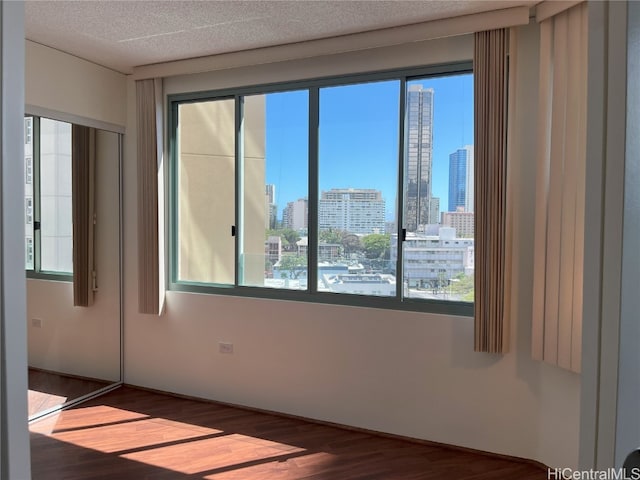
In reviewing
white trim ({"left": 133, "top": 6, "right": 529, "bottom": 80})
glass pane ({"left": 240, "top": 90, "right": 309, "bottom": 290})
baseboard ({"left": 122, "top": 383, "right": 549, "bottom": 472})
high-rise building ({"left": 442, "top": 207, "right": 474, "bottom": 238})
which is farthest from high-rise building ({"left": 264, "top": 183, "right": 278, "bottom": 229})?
baseboard ({"left": 122, "top": 383, "right": 549, "bottom": 472})

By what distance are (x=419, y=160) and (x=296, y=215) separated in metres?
1.08

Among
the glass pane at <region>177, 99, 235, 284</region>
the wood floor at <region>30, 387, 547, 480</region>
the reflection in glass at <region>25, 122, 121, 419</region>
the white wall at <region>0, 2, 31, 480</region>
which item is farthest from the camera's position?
the glass pane at <region>177, 99, 235, 284</region>

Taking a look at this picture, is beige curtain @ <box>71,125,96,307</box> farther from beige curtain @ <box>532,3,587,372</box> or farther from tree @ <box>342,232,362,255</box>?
beige curtain @ <box>532,3,587,372</box>

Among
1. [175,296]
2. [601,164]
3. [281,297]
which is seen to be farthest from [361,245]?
[601,164]

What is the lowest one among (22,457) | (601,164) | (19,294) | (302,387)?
(302,387)

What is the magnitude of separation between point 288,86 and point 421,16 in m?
1.18

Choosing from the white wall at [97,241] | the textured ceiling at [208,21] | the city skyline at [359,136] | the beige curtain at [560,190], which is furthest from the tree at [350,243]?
the white wall at [97,241]

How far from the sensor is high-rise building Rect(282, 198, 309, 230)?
391 centimetres

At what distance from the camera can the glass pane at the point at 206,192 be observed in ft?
13.8

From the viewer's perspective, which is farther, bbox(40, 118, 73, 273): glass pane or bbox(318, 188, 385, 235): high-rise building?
bbox(40, 118, 73, 273): glass pane

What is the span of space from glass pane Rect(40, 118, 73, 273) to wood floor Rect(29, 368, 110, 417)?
33.0 inches

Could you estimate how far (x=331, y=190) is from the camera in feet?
12.5

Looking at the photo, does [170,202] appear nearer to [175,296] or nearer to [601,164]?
[175,296]

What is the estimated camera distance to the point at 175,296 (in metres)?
4.34
